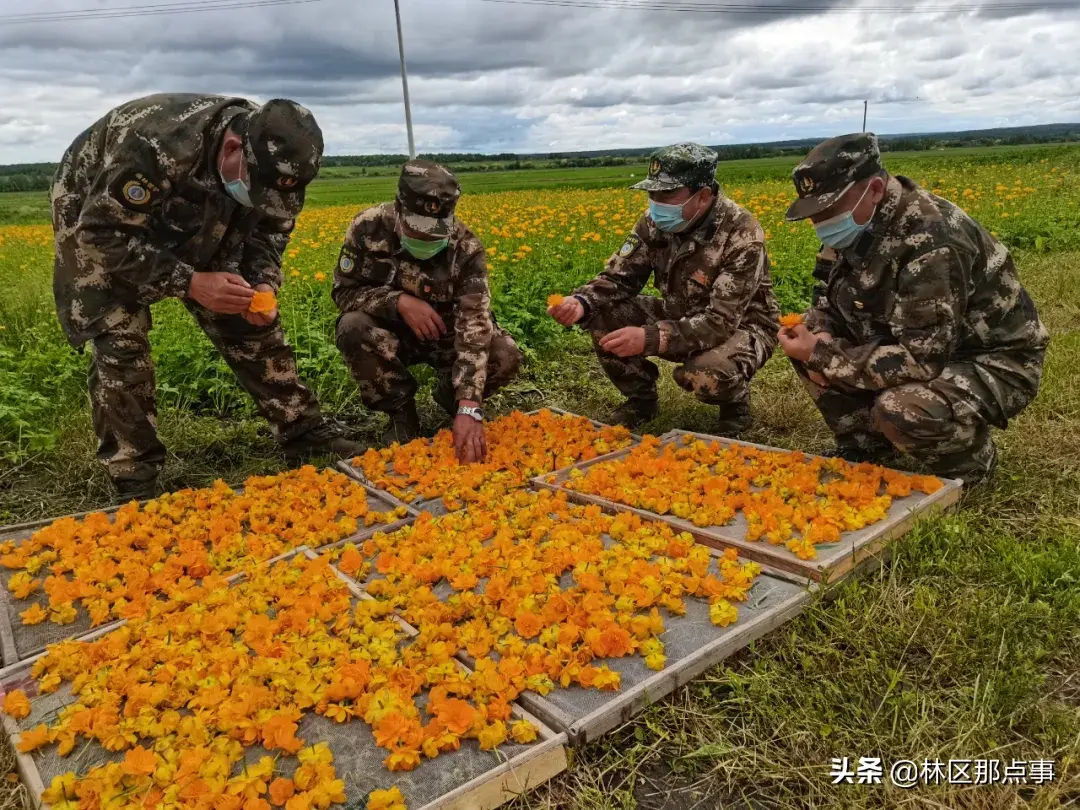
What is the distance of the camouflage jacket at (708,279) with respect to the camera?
502 cm

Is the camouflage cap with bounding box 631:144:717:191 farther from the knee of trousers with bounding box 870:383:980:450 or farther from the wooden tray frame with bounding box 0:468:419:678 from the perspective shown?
the wooden tray frame with bounding box 0:468:419:678

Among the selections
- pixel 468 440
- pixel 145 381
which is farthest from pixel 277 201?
pixel 468 440

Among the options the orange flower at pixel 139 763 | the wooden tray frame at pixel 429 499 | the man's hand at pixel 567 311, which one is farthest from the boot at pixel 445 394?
the orange flower at pixel 139 763

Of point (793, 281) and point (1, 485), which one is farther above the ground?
point (793, 281)

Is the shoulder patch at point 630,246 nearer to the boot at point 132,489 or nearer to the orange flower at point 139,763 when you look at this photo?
the boot at point 132,489

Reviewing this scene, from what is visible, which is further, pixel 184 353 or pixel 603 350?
pixel 184 353

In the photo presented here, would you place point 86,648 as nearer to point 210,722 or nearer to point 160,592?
point 160,592

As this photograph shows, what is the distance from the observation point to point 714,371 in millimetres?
5027

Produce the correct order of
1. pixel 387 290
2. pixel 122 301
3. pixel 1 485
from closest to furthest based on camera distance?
1. pixel 122 301
2. pixel 1 485
3. pixel 387 290

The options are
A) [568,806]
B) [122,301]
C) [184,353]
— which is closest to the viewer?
[568,806]

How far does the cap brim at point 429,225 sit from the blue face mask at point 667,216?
1.36 m

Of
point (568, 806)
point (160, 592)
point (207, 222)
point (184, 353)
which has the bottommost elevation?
point (568, 806)

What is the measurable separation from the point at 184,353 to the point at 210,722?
4.11 m

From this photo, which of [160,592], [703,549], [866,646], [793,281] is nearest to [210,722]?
[160,592]
